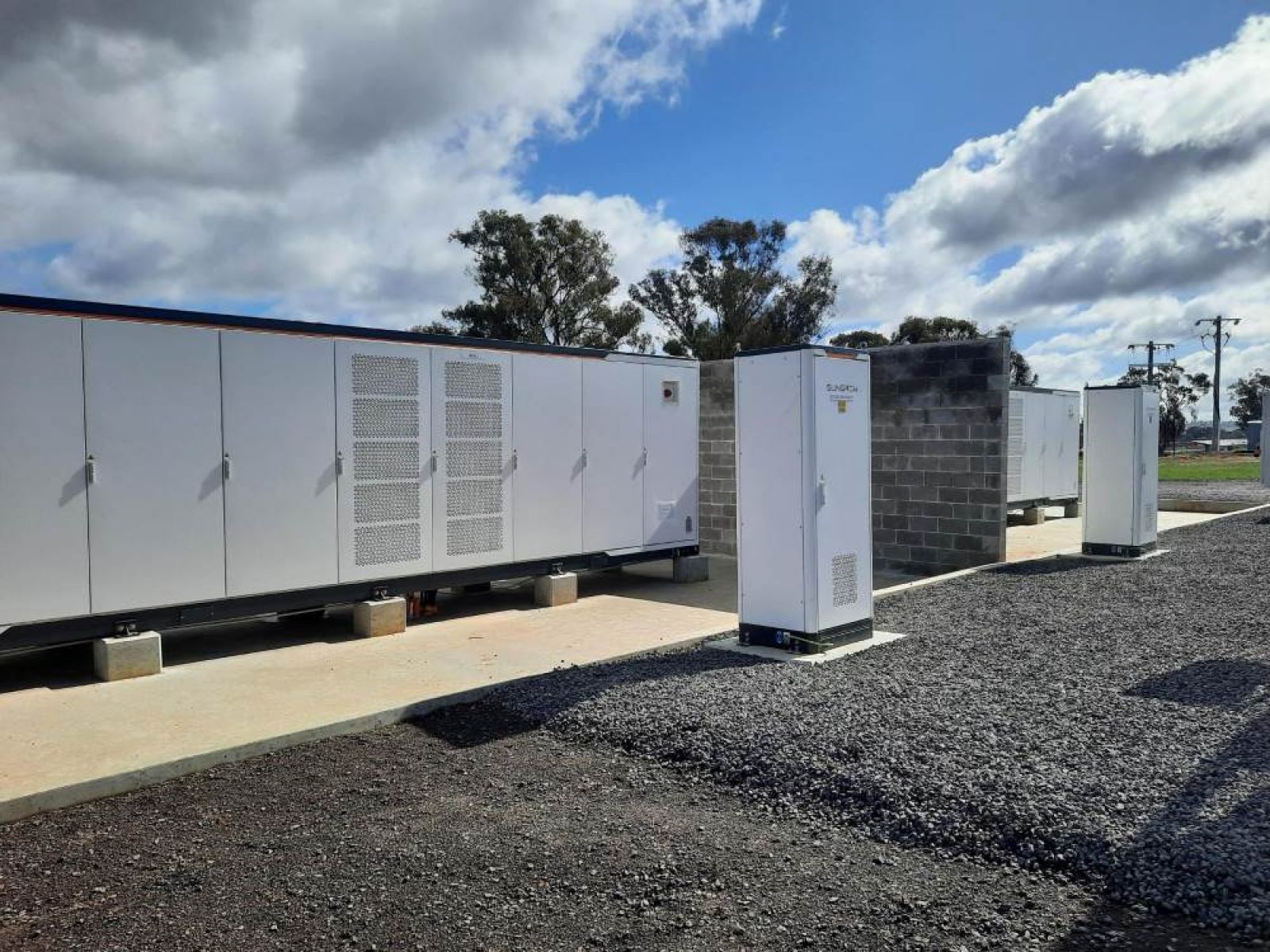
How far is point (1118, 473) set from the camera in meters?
11.1

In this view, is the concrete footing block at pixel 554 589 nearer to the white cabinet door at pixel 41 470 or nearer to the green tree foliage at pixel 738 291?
the white cabinet door at pixel 41 470

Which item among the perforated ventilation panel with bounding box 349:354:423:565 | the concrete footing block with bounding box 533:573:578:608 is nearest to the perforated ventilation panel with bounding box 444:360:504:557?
the perforated ventilation panel with bounding box 349:354:423:565

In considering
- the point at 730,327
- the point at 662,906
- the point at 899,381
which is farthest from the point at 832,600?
the point at 730,327

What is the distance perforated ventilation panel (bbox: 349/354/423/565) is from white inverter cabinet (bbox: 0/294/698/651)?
15 mm

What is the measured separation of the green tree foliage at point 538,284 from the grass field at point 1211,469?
20.5 metres

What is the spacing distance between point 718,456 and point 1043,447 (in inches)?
316

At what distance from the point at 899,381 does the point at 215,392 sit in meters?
7.50

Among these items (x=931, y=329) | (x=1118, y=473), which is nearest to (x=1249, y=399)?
(x=931, y=329)

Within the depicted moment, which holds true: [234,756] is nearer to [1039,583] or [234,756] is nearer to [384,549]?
[384,549]

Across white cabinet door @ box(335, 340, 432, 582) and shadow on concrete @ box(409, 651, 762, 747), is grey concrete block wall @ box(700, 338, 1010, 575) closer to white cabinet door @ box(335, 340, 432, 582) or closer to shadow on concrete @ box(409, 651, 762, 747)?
white cabinet door @ box(335, 340, 432, 582)

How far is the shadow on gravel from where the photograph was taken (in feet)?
9.34

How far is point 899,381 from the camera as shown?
10844 mm

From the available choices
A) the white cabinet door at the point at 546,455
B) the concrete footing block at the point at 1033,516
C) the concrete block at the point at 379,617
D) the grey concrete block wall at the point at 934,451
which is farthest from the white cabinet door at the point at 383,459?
the concrete footing block at the point at 1033,516

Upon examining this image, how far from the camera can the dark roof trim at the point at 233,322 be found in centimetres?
570
